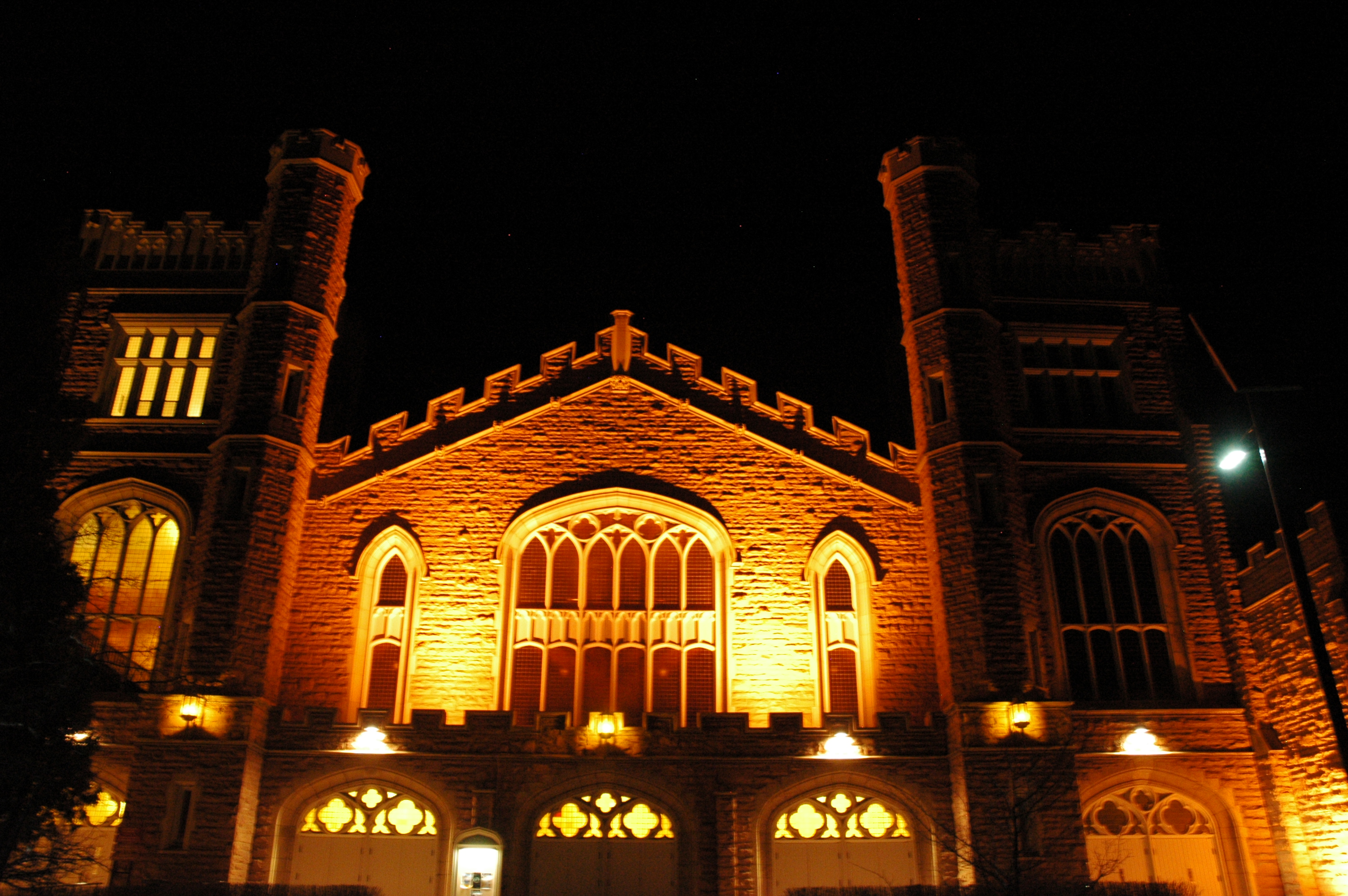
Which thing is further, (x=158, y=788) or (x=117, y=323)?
(x=117, y=323)

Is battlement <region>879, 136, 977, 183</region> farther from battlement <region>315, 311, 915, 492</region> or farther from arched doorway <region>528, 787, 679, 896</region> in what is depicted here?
arched doorway <region>528, 787, 679, 896</region>

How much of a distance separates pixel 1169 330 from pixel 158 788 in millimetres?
20001

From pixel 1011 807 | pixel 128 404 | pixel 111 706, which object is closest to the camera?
pixel 1011 807

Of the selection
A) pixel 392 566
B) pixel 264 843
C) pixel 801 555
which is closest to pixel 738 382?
pixel 801 555

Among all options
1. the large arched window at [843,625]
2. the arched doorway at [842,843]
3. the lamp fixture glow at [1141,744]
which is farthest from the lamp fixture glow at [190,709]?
the lamp fixture glow at [1141,744]

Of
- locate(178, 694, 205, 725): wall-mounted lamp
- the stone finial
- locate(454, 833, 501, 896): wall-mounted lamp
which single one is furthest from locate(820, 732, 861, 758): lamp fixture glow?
locate(178, 694, 205, 725): wall-mounted lamp

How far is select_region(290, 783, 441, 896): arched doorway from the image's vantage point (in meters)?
17.8

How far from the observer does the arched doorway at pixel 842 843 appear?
707 inches

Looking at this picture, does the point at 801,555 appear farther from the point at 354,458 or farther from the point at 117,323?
the point at 117,323

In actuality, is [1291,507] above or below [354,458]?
below

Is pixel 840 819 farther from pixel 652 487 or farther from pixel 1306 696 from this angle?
pixel 1306 696

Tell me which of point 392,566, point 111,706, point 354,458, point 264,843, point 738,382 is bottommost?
point 264,843

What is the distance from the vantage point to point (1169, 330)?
23.4 m

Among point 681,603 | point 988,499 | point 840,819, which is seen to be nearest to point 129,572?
point 681,603
